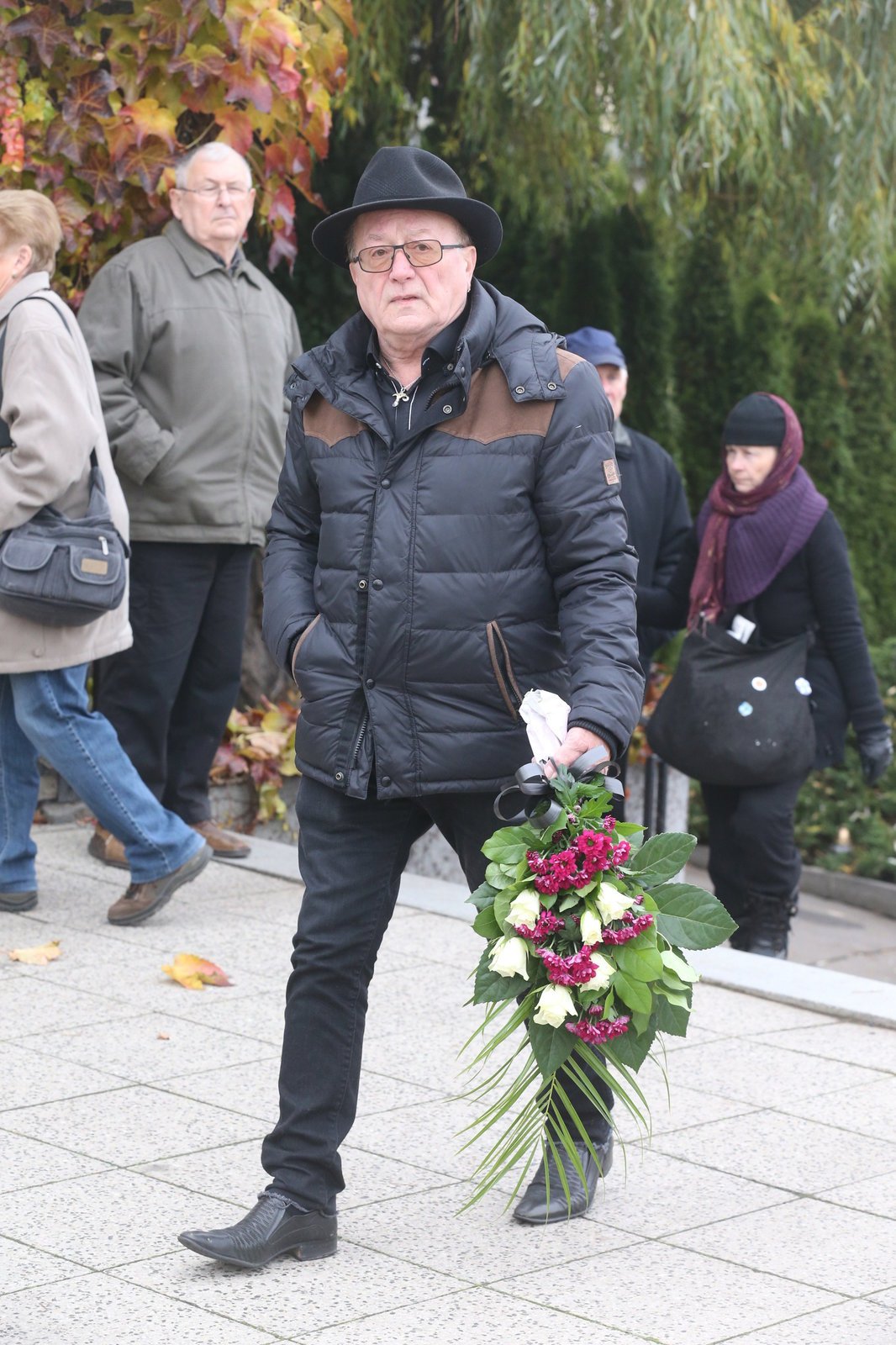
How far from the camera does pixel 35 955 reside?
5125mm

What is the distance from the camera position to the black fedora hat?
330cm

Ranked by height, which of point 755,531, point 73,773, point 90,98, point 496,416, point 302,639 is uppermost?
point 90,98

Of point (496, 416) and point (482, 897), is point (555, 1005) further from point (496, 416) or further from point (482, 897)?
point (496, 416)

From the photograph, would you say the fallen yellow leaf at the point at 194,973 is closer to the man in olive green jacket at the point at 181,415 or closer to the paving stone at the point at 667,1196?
the man in olive green jacket at the point at 181,415

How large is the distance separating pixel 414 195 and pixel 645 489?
334 centimetres

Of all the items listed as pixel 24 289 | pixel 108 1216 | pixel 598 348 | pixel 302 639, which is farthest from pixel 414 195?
pixel 598 348

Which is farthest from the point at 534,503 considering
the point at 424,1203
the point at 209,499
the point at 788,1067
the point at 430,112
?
the point at 430,112

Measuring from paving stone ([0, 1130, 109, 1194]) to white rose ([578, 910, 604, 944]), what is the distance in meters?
1.24

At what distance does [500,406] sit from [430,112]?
5.66m

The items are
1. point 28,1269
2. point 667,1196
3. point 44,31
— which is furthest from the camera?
point 44,31

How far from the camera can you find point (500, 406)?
11.1 feet

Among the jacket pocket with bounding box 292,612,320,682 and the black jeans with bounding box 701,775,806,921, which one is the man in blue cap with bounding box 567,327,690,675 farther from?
the jacket pocket with bounding box 292,612,320,682

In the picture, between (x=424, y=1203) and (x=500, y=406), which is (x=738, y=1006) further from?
(x=500, y=406)

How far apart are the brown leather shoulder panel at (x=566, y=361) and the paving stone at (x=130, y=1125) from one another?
168 centimetres
